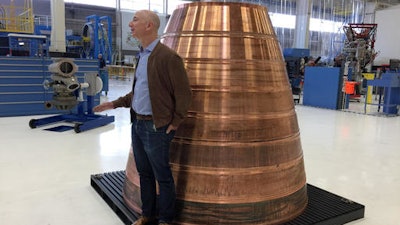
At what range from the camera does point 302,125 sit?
24.2 ft

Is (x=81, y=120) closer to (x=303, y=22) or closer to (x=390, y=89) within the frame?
(x=390, y=89)

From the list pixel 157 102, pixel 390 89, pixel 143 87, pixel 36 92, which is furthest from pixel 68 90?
pixel 390 89

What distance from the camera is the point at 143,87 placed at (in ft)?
7.01

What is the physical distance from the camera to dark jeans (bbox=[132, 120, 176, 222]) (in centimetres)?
213

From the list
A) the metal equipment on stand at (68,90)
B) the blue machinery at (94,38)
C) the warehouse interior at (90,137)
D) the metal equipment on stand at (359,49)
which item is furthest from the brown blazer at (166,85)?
the metal equipment on stand at (359,49)

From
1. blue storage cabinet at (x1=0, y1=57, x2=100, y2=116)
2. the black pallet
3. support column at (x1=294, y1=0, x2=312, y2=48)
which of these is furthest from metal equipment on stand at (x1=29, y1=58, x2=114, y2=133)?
support column at (x1=294, y1=0, x2=312, y2=48)

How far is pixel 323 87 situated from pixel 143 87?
30.6ft

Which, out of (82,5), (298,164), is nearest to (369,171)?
(298,164)

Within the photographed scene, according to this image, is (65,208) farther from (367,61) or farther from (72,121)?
(367,61)

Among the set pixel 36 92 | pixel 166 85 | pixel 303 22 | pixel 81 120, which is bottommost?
pixel 81 120

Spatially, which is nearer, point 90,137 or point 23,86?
point 90,137

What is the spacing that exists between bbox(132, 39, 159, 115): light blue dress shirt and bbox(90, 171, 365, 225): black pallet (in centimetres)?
92

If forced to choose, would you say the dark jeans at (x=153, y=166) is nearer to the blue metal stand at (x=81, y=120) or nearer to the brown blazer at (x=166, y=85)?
the brown blazer at (x=166, y=85)

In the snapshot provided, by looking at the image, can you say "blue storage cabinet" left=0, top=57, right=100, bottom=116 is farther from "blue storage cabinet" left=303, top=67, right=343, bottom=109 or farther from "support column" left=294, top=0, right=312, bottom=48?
"support column" left=294, top=0, right=312, bottom=48
